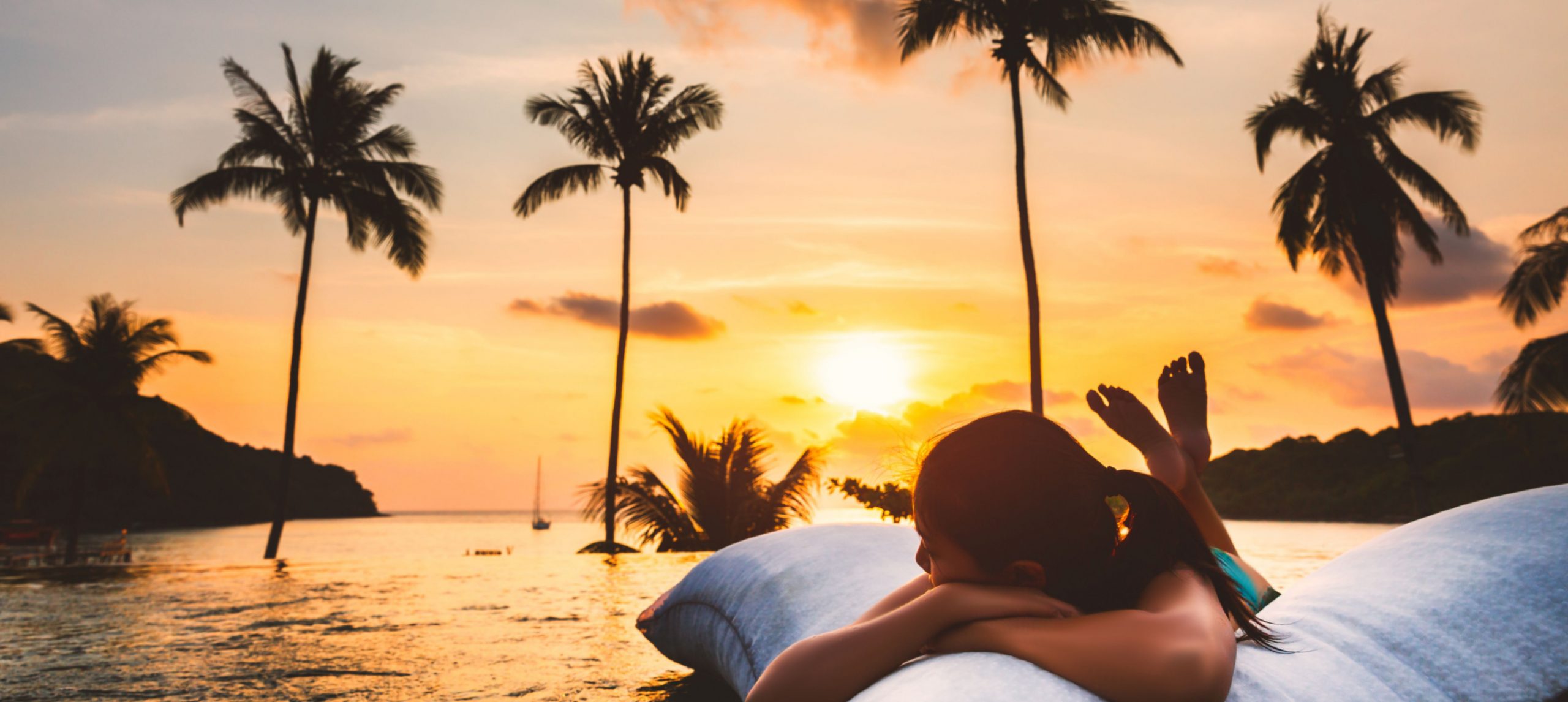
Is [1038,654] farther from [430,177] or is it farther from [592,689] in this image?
[430,177]

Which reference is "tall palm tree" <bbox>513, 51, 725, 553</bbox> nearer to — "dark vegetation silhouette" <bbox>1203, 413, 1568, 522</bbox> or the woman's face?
the woman's face

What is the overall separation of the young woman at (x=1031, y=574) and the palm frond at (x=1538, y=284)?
21.9m

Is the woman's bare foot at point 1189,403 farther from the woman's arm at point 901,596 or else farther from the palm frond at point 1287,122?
the palm frond at point 1287,122

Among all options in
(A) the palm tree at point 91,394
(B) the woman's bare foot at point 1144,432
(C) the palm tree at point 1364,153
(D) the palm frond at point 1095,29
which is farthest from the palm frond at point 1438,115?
(A) the palm tree at point 91,394

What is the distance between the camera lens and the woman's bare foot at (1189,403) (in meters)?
1.84

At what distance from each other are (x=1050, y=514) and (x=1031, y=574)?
0.09 meters

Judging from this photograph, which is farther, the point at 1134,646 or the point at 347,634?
the point at 347,634

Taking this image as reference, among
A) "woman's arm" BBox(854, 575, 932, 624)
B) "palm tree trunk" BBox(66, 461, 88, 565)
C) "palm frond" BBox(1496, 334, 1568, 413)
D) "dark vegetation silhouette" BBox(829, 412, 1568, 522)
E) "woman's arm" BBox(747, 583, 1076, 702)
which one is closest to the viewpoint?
"woman's arm" BBox(747, 583, 1076, 702)

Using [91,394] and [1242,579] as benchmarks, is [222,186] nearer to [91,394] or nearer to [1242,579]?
[91,394]

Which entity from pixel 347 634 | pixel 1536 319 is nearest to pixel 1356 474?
pixel 1536 319

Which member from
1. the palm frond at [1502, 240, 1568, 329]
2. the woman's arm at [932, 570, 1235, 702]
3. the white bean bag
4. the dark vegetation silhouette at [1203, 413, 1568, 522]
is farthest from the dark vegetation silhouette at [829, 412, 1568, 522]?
the woman's arm at [932, 570, 1235, 702]

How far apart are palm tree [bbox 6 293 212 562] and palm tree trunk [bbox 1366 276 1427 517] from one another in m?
26.0

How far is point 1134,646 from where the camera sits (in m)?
1.02

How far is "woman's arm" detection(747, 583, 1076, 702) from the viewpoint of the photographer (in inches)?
44.6
